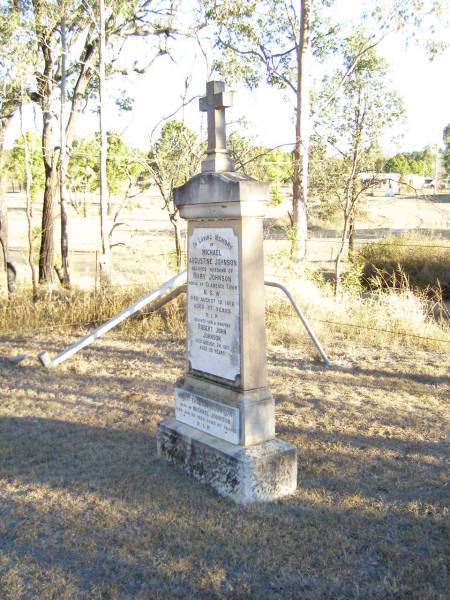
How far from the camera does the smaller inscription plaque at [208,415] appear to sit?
395 centimetres

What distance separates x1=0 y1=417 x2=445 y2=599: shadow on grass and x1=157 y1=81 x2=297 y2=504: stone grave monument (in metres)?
0.18

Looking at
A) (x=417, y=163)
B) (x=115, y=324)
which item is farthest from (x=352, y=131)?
(x=417, y=163)

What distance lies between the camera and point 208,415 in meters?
4.15

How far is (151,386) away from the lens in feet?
20.5

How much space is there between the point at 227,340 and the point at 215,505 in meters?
1.01

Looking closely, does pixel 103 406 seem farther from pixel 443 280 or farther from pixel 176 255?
pixel 443 280

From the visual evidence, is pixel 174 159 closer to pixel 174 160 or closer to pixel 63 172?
pixel 174 160

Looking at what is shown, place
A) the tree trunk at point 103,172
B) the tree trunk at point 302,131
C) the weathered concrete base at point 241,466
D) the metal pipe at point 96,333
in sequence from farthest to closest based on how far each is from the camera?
the tree trunk at point 302,131 < the tree trunk at point 103,172 < the metal pipe at point 96,333 < the weathered concrete base at point 241,466

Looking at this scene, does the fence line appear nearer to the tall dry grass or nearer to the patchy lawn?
the tall dry grass

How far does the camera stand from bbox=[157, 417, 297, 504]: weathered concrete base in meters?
3.78

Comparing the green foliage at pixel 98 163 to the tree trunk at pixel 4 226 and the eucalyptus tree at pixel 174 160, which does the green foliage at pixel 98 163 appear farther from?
the tree trunk at pixel 4 226

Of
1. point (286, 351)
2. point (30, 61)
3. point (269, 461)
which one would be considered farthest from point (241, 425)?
point (30, 61)

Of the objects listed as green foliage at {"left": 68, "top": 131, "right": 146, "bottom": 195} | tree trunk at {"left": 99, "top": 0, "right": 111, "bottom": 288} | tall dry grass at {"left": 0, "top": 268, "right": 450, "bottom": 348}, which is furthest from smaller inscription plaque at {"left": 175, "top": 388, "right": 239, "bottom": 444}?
green foliage at {"left": 68, "top": 131, "right": 146, "bottom": 195}

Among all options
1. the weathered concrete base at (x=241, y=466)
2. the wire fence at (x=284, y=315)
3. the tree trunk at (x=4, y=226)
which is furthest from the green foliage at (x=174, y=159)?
the weathered concrete base at (x=241, y=466)
